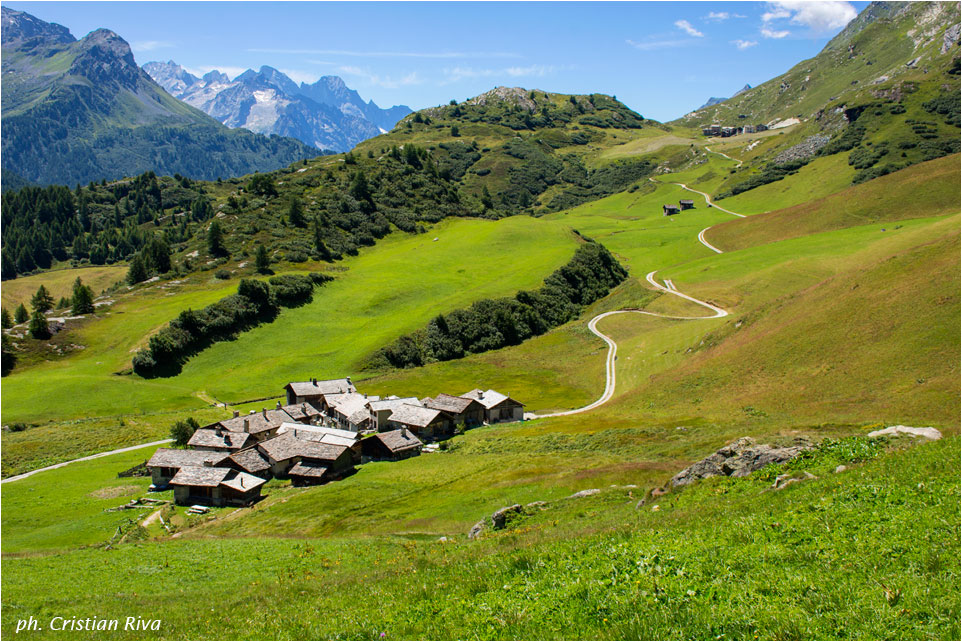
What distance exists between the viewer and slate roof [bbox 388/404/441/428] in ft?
242

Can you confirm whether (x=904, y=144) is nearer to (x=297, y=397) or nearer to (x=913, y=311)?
(x=913, y=311)

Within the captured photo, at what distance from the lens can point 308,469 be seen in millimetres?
59219

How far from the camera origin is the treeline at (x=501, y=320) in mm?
120062

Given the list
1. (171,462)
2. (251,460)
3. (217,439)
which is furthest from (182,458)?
(217,439)

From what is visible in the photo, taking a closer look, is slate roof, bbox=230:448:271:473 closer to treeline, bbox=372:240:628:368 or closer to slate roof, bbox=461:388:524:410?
slate roof, bbox=461:388:524:410

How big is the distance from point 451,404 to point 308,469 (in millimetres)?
25802

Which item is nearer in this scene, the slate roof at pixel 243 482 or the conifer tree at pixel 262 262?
the slate roof at pixel 243 482

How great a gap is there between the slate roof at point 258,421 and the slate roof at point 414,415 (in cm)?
1512

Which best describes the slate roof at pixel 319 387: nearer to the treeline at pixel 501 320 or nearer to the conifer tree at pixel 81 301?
the treeline at pixel 501 320

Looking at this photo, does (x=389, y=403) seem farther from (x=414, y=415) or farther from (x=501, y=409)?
(x=501, y=409)

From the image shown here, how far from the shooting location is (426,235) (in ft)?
651

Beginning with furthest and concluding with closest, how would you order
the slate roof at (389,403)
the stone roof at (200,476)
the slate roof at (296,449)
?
1. the slate roof at (389,403)
2. the slate roof at (296,449)
3. the stone roof at (200,476)

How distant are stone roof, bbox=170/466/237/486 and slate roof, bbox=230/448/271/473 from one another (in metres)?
3.00

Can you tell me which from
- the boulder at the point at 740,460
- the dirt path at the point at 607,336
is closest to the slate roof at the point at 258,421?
the dirt path at the point at 607,336
